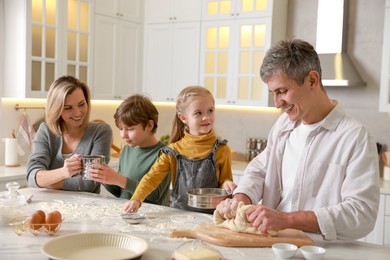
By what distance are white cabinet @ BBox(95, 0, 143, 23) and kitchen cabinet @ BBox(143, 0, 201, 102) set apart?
12cm

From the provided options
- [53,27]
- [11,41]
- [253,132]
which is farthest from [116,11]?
[253,132]

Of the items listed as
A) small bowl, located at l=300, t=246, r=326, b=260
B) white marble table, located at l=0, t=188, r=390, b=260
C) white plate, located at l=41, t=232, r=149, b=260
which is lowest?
white marble table, located at l=0, t=188, r=390, b=260

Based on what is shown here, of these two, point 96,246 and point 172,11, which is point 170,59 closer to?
point 172,11

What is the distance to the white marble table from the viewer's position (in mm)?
1579

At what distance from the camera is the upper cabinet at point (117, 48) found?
15.7ft

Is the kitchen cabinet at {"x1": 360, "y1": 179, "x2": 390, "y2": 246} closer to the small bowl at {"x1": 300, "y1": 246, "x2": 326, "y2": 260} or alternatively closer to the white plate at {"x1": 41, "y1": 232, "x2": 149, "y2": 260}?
the small bowl at {"x1": 300, "y1": 246, "x2": 326, "y2": 260}

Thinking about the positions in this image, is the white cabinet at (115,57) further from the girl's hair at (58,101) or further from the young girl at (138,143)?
the young girl at (138,143)

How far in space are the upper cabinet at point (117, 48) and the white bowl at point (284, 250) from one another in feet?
11.7

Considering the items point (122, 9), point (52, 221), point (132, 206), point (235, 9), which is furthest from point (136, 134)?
point (122, 9)

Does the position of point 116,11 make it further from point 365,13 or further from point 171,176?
point 171,176

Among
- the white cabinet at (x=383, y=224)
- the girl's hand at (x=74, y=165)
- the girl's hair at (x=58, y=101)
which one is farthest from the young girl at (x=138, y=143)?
the white cabinet at (x=383, y=224)

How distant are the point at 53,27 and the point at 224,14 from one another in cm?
165

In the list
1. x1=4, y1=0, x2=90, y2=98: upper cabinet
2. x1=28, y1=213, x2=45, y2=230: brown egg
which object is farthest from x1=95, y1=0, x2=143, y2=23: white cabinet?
x1=28, y1=213, x2=45, y2=230: brown egg

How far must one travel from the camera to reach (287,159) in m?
2.06
